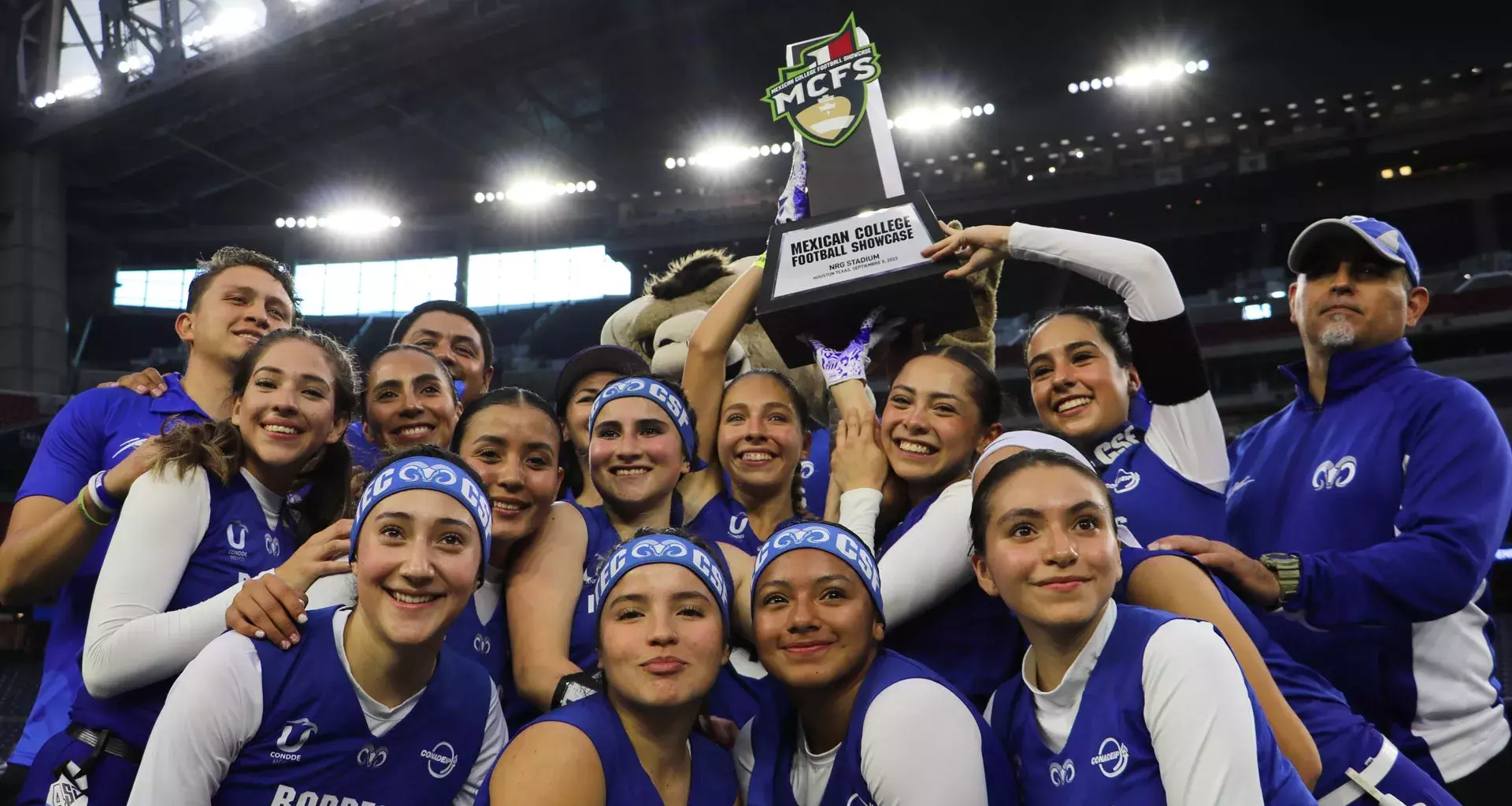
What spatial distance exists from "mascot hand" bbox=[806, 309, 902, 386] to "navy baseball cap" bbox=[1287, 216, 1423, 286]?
126 cm

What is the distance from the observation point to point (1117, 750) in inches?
86.1


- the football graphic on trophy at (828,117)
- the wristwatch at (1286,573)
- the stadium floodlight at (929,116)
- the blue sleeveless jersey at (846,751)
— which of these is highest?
the stadium floodlight at (929,116)

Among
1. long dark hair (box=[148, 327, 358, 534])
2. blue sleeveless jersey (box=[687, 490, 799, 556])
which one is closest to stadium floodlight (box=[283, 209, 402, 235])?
long dark hair (box=[148, 327, 358, 534])

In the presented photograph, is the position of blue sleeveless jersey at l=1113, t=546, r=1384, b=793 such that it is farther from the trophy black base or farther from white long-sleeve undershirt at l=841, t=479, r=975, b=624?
the trophy black base

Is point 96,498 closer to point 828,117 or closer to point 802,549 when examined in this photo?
point 802,549

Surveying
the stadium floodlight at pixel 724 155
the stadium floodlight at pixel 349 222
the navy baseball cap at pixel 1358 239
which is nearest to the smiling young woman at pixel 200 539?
the navy baseball cap at pixel 1358 239

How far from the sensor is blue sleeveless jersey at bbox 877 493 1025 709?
2.84 m

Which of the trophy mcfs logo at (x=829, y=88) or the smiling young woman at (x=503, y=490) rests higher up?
the trophy mcfs logo at (x=829, y=88)

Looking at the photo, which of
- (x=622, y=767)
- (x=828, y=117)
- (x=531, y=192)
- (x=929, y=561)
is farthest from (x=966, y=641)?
(x=531, y=192)

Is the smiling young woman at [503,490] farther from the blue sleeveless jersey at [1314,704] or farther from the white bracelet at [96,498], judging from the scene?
the blue sleeveless jersey at [1314,704]

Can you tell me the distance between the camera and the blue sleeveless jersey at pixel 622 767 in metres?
2.28

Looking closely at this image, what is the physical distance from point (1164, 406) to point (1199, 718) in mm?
1113

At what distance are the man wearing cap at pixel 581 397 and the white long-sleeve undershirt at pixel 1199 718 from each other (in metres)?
2.12

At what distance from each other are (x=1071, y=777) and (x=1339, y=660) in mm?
1356
